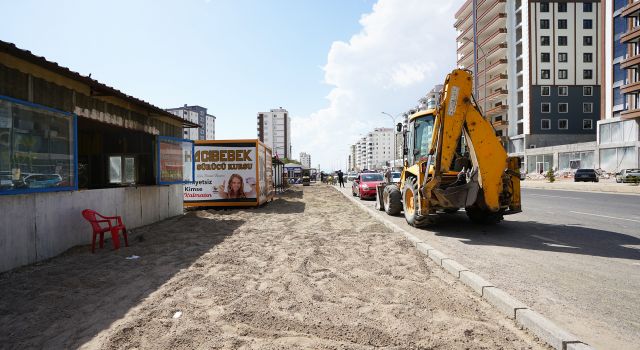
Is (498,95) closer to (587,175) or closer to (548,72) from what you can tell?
(548,72)

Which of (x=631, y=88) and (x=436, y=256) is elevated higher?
(x=631, y=88)

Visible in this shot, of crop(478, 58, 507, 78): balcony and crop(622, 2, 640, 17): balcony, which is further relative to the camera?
crop(478, 58, 507, 78): balcony

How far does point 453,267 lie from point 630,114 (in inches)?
1662

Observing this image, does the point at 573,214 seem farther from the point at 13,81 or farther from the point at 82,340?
the point at 13,81

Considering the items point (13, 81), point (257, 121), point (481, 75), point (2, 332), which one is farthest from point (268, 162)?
point (257, 121)

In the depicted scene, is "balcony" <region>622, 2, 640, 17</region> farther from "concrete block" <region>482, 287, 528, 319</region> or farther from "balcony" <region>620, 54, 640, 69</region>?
"concrete block" <region>482, 287, 528, 319</region>

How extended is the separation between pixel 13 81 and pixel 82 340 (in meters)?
4.80

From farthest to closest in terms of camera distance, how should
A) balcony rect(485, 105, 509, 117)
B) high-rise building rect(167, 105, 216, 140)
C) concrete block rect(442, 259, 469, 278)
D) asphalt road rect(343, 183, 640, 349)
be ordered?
high-rise building rect(167, 105, 216, 140) < balcony rect(485, 105, 509, 117) < concrete block rect(442, 259, 469, 278) < asphalt road rect(343, 183, 640, 349)

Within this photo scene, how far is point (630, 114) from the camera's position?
1377 inches

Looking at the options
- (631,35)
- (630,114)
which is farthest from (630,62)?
(630,114)

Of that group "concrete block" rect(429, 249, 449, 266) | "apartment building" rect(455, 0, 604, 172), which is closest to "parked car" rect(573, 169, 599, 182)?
"apartment building" rect(455, 0, 604, 172)

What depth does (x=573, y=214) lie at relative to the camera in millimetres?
11375

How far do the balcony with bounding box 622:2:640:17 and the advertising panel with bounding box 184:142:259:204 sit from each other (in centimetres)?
4042

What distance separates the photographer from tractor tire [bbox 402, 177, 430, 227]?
867cm
